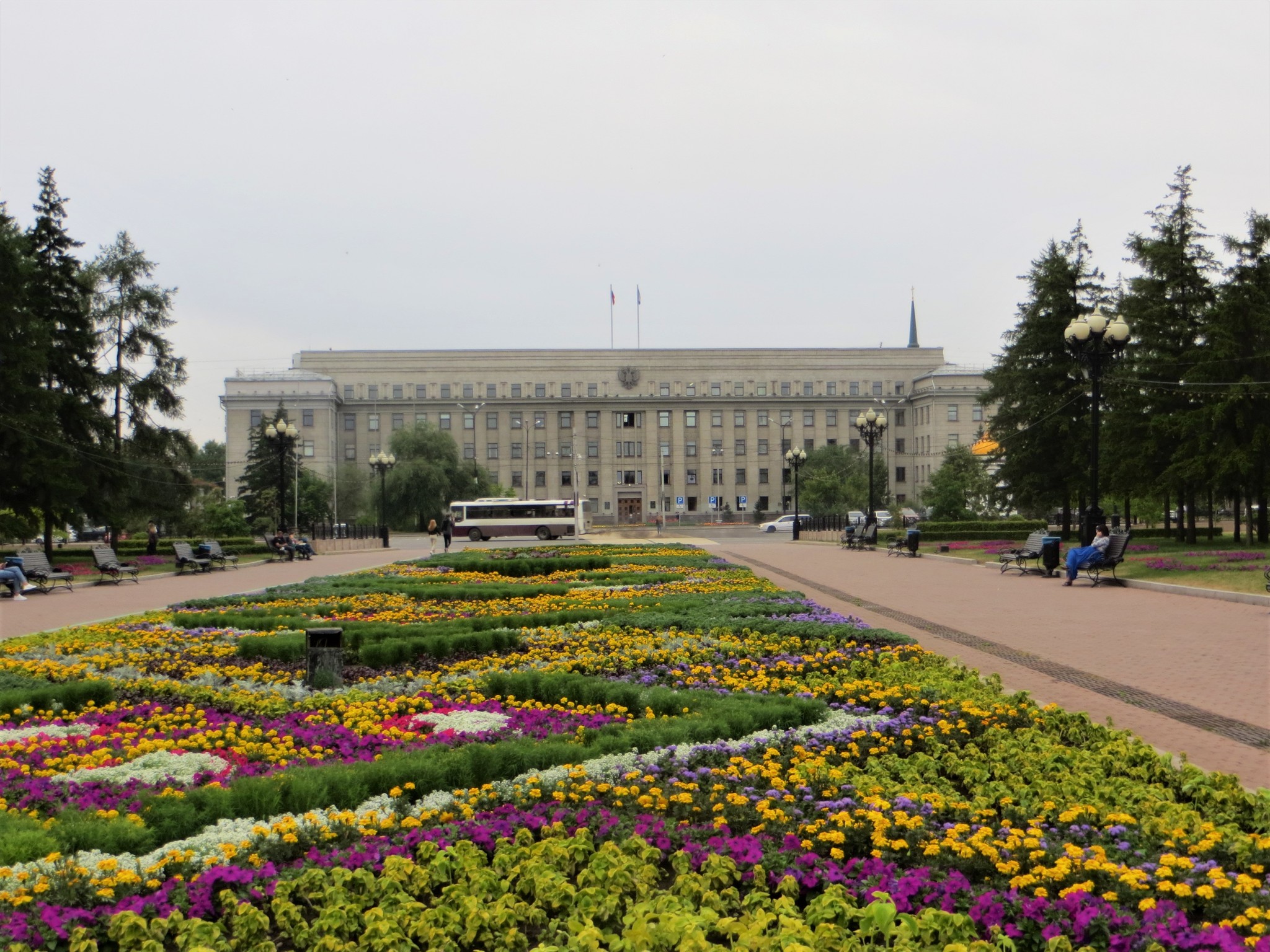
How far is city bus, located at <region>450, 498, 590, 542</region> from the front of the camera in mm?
57906

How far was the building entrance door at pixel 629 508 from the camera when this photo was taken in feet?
323

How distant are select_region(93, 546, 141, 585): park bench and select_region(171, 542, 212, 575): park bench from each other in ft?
5.82

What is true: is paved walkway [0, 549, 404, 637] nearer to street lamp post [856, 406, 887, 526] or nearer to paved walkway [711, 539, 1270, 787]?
paved walkway [711, 539, 1270, 787]

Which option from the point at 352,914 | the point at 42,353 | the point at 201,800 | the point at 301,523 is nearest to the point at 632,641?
the point at 201,800

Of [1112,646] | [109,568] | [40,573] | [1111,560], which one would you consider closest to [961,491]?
[1111,560]

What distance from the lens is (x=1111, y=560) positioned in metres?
18.6

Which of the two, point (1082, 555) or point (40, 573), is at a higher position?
point (1082, 555)

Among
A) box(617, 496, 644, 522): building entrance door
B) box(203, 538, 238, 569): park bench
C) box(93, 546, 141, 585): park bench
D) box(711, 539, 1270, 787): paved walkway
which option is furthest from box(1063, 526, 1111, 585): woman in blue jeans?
box(617, 496, 644, 522): building entrance door

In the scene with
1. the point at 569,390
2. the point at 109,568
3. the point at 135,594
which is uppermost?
the point at 569,390

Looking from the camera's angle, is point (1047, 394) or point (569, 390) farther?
point (569, 390)

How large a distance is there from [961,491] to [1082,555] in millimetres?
33197

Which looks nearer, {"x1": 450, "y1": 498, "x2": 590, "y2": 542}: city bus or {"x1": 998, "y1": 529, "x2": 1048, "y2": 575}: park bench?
{"x1": 998, "y1": 529, "x2": 1048, "y2": 575}: park bench

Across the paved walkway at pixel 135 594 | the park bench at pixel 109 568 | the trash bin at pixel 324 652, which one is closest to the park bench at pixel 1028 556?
Answer: the paved walkway at pixel 135 594

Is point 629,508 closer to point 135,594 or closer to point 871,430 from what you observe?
point 871,430
